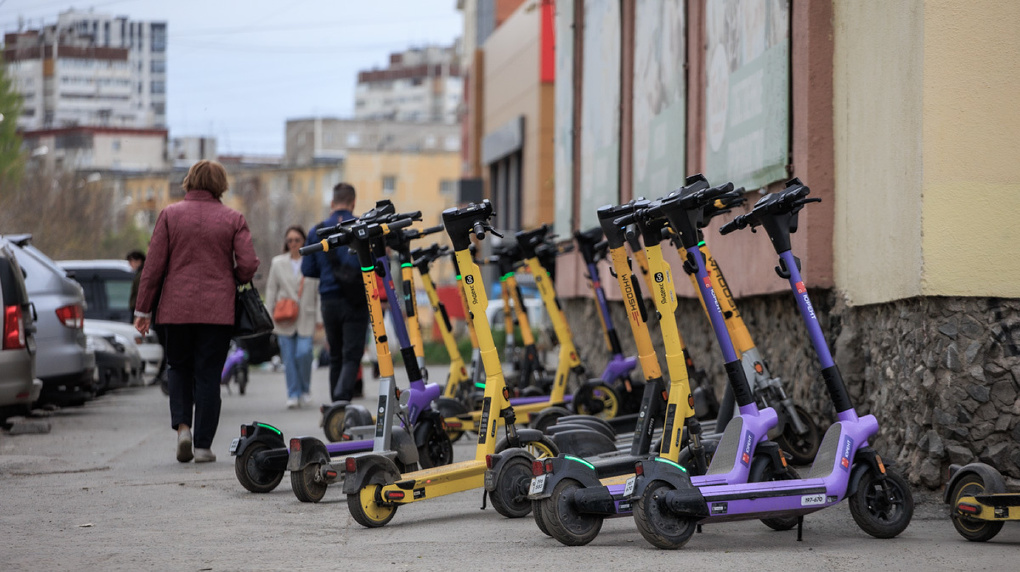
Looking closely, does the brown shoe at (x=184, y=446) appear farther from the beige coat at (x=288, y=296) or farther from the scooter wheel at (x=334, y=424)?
the beige coat at (x=288, y=296)

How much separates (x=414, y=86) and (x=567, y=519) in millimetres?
138517

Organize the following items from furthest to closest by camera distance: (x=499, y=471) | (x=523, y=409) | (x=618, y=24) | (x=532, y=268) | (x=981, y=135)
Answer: (x=618, y=24), (x=532, y=268), (x=523, y=409), (x=981, y=135), (x=499, y=471)

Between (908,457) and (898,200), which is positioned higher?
(898,200)

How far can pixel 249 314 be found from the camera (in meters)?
9.48

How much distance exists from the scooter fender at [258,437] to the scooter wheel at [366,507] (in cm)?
163

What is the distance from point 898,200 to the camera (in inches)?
299

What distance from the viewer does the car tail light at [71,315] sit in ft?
43.6

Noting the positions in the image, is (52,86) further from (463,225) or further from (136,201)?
(463,225)

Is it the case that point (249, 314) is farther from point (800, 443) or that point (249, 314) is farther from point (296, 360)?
point (296, 360)

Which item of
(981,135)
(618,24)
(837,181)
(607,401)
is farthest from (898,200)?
(618,24)

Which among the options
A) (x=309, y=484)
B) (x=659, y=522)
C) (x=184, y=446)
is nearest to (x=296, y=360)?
(x=184, y=446)

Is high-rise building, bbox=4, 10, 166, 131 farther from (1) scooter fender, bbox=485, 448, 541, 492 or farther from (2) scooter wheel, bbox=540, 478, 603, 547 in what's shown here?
(2) scooter wheel, bbox=540, 478, 603, 547

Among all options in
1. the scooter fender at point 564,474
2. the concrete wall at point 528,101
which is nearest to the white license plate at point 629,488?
the scooter fender at point 564,474

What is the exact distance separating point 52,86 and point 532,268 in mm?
54457
